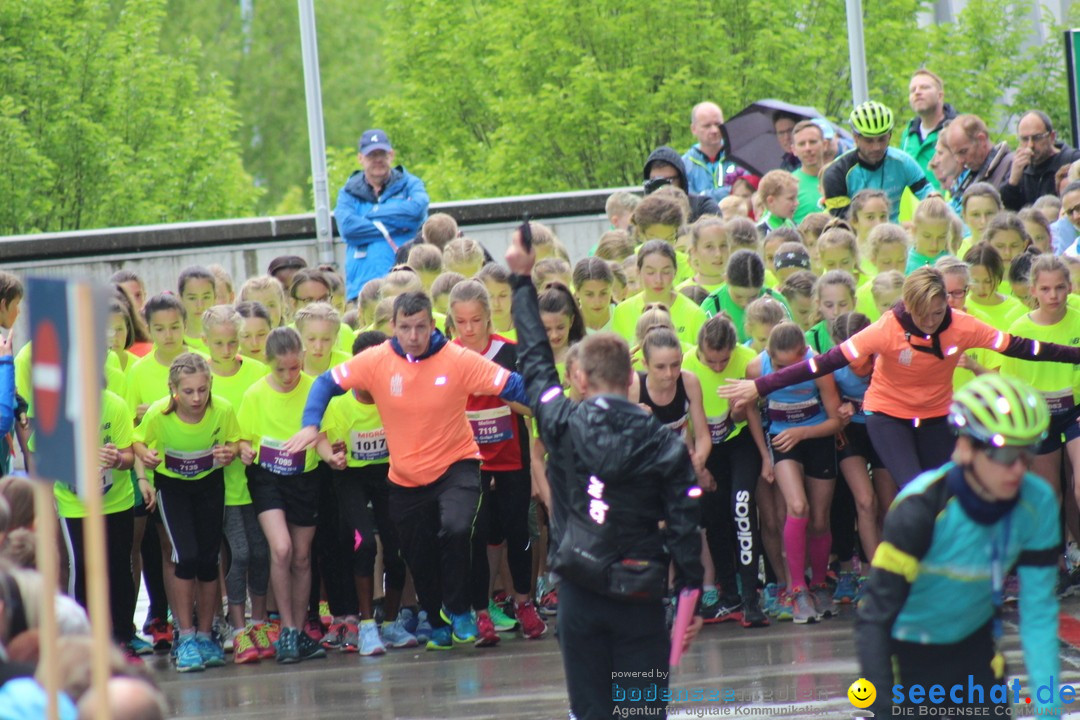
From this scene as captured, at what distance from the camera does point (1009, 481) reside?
18.2 feet

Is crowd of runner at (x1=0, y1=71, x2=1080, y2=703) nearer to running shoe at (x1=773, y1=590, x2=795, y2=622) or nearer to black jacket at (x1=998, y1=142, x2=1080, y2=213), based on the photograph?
running shoe at (x1=773, y1=590, x2=795, y2=622)

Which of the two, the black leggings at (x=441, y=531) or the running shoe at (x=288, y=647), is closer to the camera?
the black leggings at (x=441, y=531)

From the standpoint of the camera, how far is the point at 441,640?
10.7 meters

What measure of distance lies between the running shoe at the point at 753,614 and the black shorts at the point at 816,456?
2.82 ft

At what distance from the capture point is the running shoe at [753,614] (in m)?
10.7

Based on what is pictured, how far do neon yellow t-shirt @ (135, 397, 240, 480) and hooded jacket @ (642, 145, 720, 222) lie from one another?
17.2ft

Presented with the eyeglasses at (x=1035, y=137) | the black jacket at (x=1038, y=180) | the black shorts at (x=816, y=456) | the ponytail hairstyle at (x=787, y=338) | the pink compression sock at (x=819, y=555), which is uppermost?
the eyeglasses at (x=1035, y=137)

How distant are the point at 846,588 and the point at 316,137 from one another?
10426 mm

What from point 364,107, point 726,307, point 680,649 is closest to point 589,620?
point 680,649

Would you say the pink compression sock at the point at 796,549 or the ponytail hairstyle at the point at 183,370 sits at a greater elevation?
the ponytail hairstyle at the point at 183,370

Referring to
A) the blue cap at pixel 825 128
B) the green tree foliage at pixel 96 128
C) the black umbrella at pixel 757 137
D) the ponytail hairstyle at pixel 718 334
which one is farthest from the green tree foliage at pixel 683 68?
the ponytail hairstyle at pixel 718 334

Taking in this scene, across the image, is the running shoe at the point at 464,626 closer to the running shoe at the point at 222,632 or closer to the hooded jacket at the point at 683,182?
the running shoe at the point at 222,632

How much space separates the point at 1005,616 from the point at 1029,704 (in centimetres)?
266

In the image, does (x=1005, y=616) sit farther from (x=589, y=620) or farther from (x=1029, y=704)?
(x=589, y=620)
